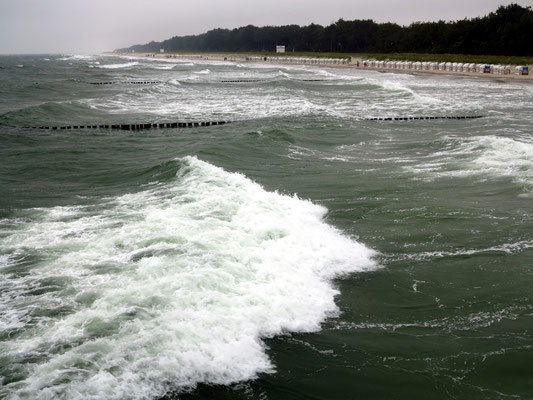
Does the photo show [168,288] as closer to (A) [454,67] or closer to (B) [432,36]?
(A) [454,67]

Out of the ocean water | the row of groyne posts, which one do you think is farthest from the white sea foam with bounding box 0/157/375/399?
the row of groyne posts

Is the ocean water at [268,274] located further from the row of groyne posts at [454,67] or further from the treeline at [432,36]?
the treeline at [432,36]

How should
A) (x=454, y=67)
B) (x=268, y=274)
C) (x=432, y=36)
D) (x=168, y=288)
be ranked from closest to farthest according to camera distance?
1. (x=168, y=288)
2. (x=268, y=274)
3. (x=454, y=67)
4. (x=432, y=36)

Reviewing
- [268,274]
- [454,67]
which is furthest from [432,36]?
[268,274]

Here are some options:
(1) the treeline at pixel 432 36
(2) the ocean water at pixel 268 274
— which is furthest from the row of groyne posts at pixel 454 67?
(2) the ocean water at pixel 268 274

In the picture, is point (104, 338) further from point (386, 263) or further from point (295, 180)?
point (295, 180)

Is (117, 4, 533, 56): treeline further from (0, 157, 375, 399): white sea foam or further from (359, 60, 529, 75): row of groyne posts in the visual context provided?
(0, 157, 375, 399): white sea foam

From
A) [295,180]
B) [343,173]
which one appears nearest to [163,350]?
[295,180]
